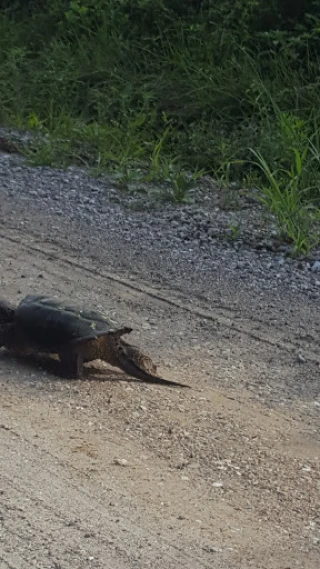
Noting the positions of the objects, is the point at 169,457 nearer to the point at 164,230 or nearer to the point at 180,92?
the point at 164,230

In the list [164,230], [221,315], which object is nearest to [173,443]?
[221,315]

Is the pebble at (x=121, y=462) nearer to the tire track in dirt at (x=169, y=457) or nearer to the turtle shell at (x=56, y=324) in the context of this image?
the tire track in dirt at (x=169, y=457)

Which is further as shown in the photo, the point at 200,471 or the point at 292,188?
the point at 292,188

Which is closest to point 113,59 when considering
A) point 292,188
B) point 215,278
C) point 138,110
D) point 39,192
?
point 138,110

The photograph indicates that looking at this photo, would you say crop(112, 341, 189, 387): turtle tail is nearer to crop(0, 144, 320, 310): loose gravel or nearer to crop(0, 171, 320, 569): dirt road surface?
crop(0, 171, 320, 569): dirt road surface

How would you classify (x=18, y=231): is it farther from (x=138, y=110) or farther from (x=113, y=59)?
(x=113, y=59)

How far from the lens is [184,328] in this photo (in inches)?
215

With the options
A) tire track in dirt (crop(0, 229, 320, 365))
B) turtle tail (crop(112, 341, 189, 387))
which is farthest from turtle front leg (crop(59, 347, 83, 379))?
tire track in dirt (crop(0, 229, 320, 365))

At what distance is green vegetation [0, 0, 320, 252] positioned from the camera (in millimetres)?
7887

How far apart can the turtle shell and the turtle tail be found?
103 millimetres

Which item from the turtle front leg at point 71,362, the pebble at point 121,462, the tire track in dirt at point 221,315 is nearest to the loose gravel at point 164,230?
the tire track in dirt at point 221,315

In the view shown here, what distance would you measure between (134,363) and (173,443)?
2.12ft

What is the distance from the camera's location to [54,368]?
4.80 meters

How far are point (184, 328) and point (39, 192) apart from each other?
2.58 meters
